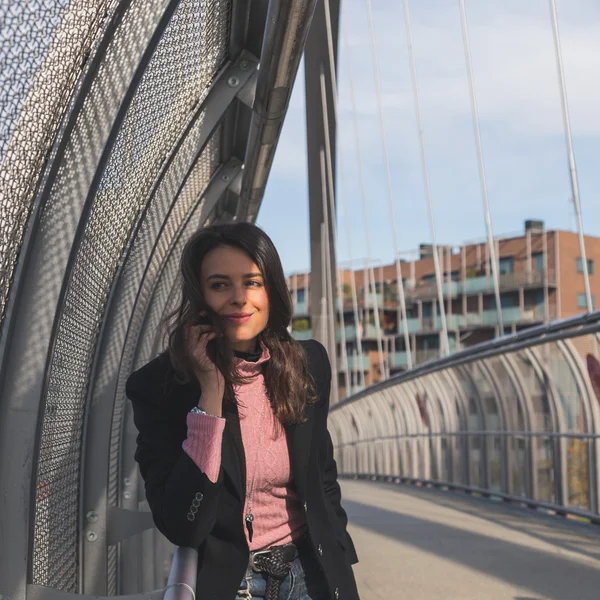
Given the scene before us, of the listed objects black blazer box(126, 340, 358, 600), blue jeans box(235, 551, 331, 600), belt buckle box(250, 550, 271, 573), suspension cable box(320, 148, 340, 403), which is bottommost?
blue jeans box(235, 551, 331, 600)

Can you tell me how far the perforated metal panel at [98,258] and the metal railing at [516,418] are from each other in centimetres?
354

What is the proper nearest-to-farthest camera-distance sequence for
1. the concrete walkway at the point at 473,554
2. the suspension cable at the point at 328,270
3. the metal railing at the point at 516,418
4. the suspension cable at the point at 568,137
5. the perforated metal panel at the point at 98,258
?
the perforated metal panel at the point at 98,258, the concrete walkway at the point at 473,554, the metal railing at the point at 516,418, the suspension cable at the point at 568,137, the suspension cable at the point at 328,270

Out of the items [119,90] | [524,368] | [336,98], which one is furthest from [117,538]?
[336,98]

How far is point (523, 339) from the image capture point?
7.91 m

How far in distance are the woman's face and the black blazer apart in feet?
0.47

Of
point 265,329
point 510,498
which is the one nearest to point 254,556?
point 265,329

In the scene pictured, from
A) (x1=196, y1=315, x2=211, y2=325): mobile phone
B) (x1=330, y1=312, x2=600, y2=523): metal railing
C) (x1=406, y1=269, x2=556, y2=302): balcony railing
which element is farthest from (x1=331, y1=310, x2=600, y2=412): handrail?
(x1=406, y1=269, x2=556, y2=302): balcony railing

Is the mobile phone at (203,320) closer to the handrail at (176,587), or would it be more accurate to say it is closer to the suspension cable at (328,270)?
the handrail at (176,587)

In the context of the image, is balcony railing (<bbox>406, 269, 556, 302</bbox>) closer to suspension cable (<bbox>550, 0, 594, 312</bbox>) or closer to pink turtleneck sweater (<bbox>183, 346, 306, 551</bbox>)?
suspension cable (<bbox>550, 0, 594, 312</bbox>)

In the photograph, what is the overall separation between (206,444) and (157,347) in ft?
13.1

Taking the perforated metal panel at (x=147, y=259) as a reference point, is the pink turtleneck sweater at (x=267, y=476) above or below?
below

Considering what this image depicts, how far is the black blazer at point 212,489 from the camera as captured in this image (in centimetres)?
200

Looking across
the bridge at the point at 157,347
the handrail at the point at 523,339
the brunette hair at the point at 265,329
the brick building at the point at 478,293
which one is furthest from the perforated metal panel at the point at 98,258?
the brick building at the point at 478,293

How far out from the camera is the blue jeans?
80.8 inches
